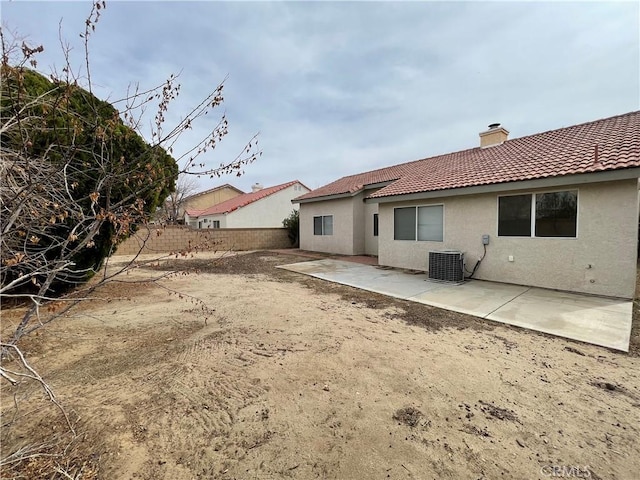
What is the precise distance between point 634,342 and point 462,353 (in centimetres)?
259

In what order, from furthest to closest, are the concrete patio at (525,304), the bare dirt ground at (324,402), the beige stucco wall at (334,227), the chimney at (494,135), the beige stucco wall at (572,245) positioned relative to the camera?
the beige stucco wall at (334,227) < the chimney at (494,135) < the beige stucco wall at (572,245) < the concrete patio at (525,304) < the bare dirt ground at (324,402)

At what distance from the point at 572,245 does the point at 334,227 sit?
974cm

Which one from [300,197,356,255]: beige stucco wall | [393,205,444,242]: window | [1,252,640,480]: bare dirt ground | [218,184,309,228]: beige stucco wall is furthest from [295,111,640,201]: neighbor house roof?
[218,184,309,228]: beige stucco wall

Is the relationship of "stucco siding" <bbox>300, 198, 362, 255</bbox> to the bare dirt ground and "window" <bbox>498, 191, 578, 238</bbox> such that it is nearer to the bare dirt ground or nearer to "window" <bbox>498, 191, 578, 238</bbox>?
"window" <bbox>498, 191, 578, 238</bbox>

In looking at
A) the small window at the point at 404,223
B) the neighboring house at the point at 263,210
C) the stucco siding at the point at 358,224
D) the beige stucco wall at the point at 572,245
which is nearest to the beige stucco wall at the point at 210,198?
the neighboring house at the point at 263,210

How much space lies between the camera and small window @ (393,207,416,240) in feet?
31.7

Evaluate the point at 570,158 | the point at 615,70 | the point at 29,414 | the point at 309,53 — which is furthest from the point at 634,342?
the point at 309,53

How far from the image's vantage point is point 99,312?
5.45 m

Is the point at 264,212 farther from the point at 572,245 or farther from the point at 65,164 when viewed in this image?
the point at 65,164

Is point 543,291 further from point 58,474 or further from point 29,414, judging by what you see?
point 29,414

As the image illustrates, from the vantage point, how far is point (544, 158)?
7562 mm

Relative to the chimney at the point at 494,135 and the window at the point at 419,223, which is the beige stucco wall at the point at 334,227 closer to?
the window at the point at 419,223

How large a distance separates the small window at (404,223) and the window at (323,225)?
17.1 feet

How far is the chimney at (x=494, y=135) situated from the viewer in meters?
11.7
